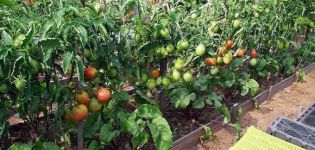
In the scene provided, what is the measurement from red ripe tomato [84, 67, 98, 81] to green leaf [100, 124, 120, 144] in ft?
1.97

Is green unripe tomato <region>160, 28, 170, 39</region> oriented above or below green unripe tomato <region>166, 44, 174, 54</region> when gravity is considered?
above

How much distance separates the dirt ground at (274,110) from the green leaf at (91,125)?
4.11 feet

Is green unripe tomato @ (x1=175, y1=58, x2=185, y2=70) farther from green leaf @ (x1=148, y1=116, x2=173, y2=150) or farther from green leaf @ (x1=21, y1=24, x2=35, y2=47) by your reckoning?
green leaf @ (x1=21, y1=24, x2=35, y2=47)

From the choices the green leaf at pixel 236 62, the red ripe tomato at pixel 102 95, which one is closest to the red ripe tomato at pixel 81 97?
the red ripe tomato at pixel 102 95

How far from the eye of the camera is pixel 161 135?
10.2 feet

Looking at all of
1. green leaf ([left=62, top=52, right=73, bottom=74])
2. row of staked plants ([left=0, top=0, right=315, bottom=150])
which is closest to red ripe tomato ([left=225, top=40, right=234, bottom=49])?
row of staked plants ([left=0, top=0, right=315, bottom=150])

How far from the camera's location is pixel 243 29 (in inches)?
172

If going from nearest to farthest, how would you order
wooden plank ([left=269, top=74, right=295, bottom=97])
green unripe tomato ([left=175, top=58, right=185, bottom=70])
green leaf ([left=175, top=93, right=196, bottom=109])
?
green unripe tomato ([left=175, top=58, right=185, bottom=70]) → green leaf ([left=175, top=93, right=196, bottom=109]) → wooden plank ([left=269, top=74, right=295, bottom=97])

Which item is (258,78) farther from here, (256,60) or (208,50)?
(208,50)

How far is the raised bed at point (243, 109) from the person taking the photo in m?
3.83

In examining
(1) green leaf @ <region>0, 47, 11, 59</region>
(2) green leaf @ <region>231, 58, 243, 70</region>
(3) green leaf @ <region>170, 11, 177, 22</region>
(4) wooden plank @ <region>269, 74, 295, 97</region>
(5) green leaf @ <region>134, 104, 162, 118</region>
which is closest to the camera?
(1) green leaf @ <region>0, 47, 11, 59</region>

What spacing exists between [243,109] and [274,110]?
23.3 inches

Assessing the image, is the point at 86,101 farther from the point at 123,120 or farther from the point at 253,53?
the point at 253,53

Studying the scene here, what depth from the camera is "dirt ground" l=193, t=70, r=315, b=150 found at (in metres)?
4.19
